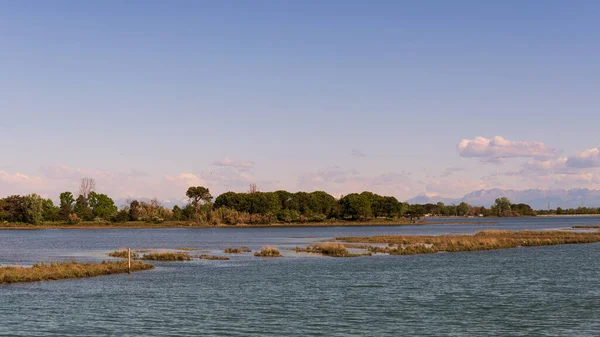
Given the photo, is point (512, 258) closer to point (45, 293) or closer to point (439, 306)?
point (439, 306)

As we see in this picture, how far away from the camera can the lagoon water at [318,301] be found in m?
35.5

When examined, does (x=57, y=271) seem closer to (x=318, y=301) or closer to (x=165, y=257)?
(x=165, y=257)

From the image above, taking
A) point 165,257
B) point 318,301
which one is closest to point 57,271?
point 165,257

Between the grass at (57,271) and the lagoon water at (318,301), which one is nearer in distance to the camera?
the lagoon water at (318,301)

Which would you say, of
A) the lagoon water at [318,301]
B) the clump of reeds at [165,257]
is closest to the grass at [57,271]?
the lagoon water at [318,301]

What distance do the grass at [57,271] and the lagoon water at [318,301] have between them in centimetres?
228

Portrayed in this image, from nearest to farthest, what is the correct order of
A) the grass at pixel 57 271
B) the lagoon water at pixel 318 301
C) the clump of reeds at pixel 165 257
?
the lagoon water at pixel 318 301, the grass at pixel 57 271, the clump of reeds at pixel 165 257

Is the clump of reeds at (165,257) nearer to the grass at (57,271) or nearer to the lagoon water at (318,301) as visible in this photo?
the lagoon water at (318,301)

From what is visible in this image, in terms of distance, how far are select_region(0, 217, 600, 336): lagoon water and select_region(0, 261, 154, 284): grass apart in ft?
7.49

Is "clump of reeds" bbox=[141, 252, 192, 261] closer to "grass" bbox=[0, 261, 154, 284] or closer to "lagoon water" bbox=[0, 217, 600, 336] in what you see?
"lagoon water" bbox=[0, 217, 600, 336]

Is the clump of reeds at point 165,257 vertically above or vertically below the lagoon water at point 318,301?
above

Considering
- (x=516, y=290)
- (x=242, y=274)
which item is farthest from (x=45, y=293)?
(x=516, y=290)

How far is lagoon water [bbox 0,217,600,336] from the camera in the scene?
116ft

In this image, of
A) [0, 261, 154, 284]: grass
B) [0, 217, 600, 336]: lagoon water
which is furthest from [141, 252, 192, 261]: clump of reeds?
[0, 261, 154, 284]: grass
